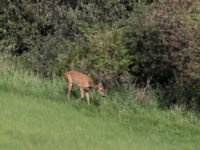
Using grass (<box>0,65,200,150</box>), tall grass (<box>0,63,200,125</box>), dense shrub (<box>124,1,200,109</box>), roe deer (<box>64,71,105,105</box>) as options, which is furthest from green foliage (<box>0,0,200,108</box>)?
roe deer (<box>64,71,105,105</box>)

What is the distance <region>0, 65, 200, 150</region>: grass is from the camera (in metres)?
13.7

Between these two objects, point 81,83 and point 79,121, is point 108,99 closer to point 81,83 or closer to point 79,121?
point 81,83

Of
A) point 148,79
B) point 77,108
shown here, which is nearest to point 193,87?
point 148,79

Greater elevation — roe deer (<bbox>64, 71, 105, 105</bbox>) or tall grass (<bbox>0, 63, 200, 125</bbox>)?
roe deer (<bbox>64, 71, 105, 105</bbox>)

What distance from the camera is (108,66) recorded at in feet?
71.6

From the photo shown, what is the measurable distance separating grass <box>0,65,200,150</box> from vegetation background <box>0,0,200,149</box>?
31mm

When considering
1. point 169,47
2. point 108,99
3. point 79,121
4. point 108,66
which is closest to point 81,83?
point 108,99

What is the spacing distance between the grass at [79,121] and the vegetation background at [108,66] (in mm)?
31

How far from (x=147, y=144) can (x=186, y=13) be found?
6903 mm

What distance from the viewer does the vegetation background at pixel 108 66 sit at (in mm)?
16047

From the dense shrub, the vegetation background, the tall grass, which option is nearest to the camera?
the vegetation background

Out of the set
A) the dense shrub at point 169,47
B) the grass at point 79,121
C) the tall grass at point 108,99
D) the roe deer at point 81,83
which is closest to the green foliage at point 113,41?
the dense shrub at point 169,47

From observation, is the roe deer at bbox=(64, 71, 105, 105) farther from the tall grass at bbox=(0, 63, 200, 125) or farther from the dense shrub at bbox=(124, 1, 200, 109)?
the dense shrub at bbox=(124, 1, 200, 109)

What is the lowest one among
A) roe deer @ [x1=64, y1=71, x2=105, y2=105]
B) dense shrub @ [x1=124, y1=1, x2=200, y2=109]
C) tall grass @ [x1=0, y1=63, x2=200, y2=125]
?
tall grass @ [x1=0, y1=63, x2=200, y2=125]
